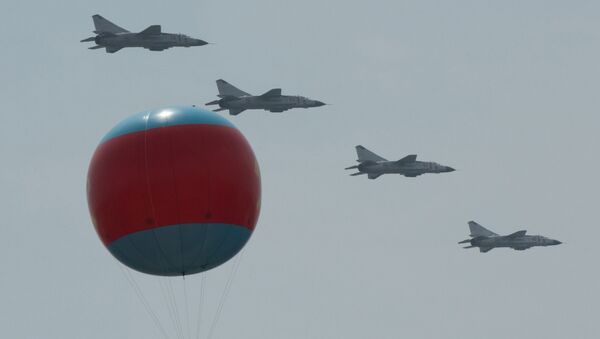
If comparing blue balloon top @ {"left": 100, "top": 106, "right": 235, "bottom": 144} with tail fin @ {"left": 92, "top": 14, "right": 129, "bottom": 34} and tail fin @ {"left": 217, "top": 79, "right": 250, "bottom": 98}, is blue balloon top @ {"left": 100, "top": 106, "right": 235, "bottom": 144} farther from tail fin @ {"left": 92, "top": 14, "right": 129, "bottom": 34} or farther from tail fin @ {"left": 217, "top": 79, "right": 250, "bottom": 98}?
tail fin @ {"left": 217, "top": 79, "right": 250, "bottom": 98}

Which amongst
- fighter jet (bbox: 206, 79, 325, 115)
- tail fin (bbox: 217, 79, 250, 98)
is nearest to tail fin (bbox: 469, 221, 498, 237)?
fighter jet (bbox: 206, 79, 325, 115)

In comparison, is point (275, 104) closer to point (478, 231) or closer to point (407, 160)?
point (407, 160)

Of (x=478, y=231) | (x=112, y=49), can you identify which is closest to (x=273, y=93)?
(x=112, y=49)

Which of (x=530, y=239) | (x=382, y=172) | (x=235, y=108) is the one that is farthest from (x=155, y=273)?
(x=530, y=239)

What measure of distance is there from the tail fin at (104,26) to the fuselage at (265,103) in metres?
11.6

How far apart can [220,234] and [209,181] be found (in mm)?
1995

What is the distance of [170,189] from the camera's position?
153ft

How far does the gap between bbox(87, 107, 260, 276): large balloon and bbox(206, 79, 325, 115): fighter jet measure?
76.5m

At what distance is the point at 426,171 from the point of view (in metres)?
142

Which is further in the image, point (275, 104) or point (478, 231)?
point (478, 231)

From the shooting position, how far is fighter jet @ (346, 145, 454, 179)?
453ft

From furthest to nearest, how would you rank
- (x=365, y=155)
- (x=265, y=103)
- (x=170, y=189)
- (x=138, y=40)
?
(x=365, y=155)
(x=265, y=103)
(x=138, y=40)
(x=170, y=189)

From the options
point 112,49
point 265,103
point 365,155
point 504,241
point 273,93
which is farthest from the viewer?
point 504,241

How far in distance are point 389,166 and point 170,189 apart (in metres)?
92.9
